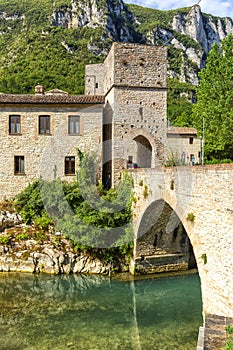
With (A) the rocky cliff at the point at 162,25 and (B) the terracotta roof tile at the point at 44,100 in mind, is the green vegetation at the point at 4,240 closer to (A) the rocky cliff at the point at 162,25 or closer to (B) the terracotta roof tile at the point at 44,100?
(B) the terracotta roof tile at the point at 44,100

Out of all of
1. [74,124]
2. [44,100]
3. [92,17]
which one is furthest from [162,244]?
[92,17]

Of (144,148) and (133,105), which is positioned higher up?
(133,105)

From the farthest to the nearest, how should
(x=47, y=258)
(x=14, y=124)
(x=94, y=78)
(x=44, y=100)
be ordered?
(x=94, y=78) < (x=14, y=124) < (x=44, y=100) < (x=47, y=258)

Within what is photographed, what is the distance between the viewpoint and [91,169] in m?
19.9

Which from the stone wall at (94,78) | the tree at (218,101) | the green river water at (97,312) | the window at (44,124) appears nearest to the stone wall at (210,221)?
the green river water at (97,312)

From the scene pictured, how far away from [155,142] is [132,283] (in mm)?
8241

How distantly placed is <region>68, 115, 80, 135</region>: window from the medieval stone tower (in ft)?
5.54

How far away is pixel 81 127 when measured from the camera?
20328 mm

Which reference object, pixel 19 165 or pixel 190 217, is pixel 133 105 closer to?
pixel 19 165

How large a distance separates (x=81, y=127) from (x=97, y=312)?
10745mm

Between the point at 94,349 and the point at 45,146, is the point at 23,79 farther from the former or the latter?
the point at 94,349

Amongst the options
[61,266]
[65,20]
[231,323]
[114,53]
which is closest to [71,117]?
[114,53]

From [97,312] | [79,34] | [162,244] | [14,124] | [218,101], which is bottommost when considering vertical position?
[97,312]

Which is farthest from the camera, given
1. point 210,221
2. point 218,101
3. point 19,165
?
point 218,101
